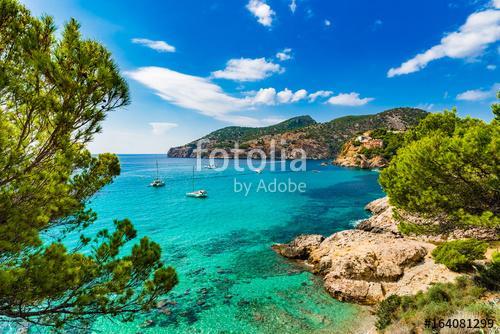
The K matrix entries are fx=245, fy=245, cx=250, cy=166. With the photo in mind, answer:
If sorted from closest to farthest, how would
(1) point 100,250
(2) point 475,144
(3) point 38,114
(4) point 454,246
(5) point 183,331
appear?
1. (3) point 38,114
2. (1) point 100,250
3. (2) point 475,144
4. (5) point 183,331
5. (4) point 454,246

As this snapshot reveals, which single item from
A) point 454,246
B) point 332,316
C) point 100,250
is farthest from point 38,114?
point 454,246

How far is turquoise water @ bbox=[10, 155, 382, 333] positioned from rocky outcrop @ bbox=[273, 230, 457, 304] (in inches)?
47.8

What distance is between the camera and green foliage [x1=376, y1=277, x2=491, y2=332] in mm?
9539

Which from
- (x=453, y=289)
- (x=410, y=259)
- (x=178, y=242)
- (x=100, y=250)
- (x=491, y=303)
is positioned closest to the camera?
(x=100, y=250)

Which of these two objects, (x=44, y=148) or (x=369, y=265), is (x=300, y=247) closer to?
(x=369, y=265)

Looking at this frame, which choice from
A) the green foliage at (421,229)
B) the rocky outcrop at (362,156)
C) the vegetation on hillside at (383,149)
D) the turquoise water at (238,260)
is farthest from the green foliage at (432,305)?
the vegetation on hillside at (383,149)

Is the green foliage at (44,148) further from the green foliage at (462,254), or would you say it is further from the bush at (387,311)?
the green foliage at (462,254)

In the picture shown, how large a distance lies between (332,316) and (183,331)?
809 cm

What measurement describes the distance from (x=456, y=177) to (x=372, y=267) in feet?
31.9

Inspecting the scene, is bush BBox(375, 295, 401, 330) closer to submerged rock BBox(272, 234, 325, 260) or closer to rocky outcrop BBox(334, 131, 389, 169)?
submerged rock BBox(272, 234, 325, 260)

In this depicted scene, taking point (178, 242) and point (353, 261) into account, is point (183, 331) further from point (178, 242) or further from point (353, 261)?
point (178, 242)

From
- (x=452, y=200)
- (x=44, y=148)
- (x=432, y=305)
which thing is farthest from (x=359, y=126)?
(x=44, y=148)

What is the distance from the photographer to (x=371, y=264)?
17359 mm

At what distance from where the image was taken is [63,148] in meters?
5.62
